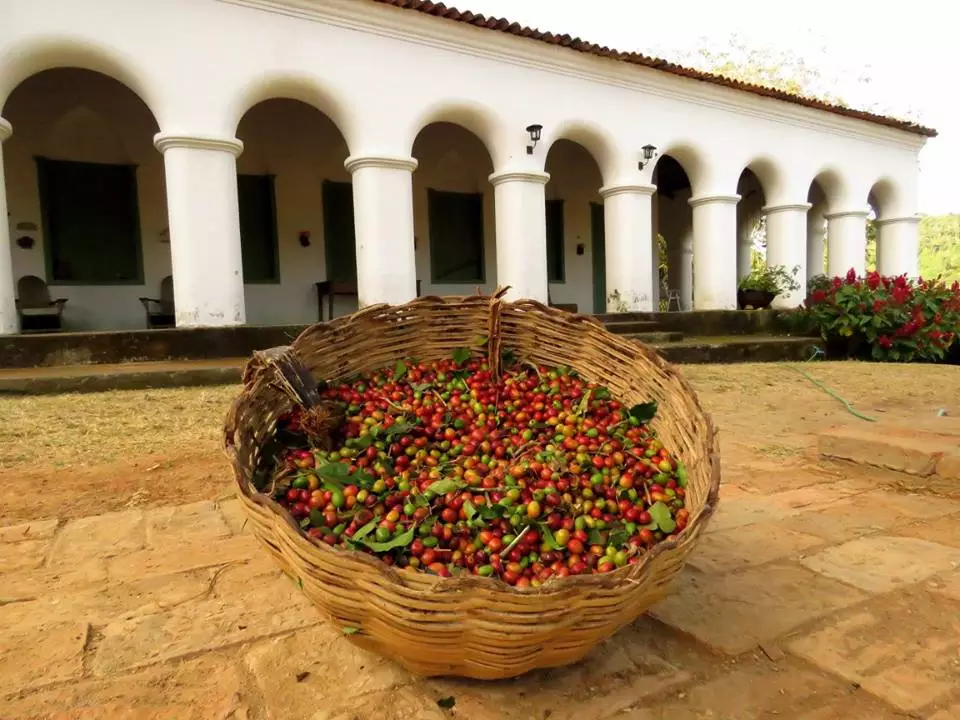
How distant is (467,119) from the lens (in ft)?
26.9

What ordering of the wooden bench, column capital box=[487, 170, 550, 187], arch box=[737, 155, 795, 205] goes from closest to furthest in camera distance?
column capital box=[487, 170, 550, 187] → the wooden bench → arch box=[737, 155, 795, 205]

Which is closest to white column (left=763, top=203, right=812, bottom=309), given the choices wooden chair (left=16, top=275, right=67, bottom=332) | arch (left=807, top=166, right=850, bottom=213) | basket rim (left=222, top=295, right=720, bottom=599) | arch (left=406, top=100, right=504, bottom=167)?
arch (left=807, top=166, right=850, bottom=213)

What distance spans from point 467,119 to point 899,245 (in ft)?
32.1

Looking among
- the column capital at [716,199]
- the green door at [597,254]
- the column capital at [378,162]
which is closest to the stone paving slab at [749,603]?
the column capital at [378,162]

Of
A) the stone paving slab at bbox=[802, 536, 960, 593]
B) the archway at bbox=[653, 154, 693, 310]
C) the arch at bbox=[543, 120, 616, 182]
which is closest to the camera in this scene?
the stone paving slab at bbox=[802, 536, 960, 593]

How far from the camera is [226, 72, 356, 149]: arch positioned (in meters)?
6.73

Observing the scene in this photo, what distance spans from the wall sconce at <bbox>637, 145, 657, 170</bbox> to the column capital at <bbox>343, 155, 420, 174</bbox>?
11.9ft

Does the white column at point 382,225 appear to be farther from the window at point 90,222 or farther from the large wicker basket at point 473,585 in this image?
the large wicker basket at point 473,585

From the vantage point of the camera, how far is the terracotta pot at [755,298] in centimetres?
1048

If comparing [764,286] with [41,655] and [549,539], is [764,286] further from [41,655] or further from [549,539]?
[41,655]

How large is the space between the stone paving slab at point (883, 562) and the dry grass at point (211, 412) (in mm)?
1444

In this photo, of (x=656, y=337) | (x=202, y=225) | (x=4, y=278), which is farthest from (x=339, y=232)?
(x=656, y=337)

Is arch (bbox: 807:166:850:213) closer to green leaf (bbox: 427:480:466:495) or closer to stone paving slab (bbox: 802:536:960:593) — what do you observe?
stone paving slab (bbox: 802:536:960:593)

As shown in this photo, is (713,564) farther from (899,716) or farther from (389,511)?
(389,511)
